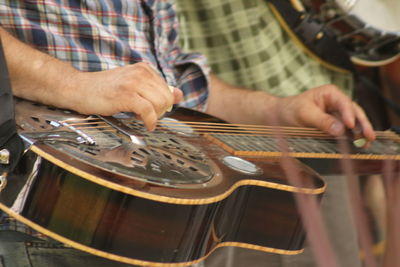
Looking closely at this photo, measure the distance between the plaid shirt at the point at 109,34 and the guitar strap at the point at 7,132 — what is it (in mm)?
262

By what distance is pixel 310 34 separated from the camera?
4.00 ft

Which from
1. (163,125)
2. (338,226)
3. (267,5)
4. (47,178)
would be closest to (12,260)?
(47,178)

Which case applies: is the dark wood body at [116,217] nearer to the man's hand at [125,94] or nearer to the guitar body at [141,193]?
the guitar body at [141,193]

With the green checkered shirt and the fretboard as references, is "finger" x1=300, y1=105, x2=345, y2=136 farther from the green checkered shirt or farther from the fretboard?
the green checkered shirt

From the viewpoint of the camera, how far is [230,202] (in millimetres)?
671

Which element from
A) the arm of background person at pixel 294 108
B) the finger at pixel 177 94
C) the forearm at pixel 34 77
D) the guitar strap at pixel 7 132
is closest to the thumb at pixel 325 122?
the arm of background person at pixel 294 108

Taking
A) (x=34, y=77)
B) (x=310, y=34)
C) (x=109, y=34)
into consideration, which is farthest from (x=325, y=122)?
(x=34, y=77)

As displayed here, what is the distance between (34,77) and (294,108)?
0.53 m

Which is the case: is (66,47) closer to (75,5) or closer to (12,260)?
(75,5)

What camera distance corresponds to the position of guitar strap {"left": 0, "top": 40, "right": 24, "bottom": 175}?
53 centimetres

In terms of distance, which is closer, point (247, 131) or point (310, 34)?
point (247, 131)

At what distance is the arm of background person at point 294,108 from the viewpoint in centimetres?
95

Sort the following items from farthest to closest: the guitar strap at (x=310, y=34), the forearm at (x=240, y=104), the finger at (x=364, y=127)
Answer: the guitar strap at (x=310, y=34), the forearm at (x=240, y=104), the finger at (x=364, y=127)

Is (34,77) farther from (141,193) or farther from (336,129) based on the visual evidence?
(336,129)
